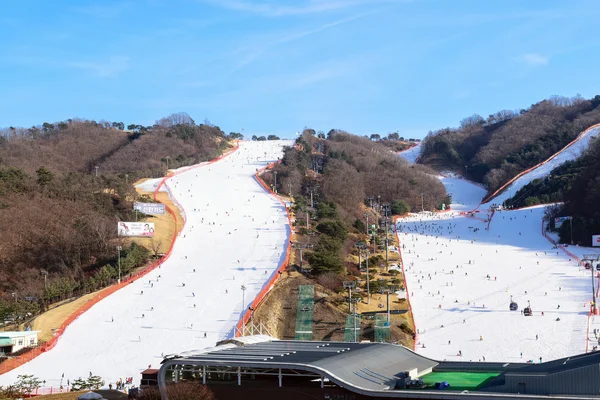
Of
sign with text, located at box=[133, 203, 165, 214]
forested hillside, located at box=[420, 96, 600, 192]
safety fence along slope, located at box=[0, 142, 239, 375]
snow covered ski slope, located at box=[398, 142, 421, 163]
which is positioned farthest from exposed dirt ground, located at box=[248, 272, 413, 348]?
snow covered ski slope, located at box=[398, 142, 421, 163]

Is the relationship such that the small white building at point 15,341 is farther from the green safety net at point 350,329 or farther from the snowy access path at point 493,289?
the snowy access path at point 493,289

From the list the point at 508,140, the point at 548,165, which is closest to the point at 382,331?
the point at 548,165

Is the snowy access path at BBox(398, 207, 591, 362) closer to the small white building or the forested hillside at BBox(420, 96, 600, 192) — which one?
the small white building

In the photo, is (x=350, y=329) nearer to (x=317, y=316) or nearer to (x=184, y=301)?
(x=317, y=316)

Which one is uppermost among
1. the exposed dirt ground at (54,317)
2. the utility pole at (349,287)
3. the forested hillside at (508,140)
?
the forested hillside at (508,140)

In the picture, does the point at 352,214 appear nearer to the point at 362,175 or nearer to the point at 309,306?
the point at 362,175

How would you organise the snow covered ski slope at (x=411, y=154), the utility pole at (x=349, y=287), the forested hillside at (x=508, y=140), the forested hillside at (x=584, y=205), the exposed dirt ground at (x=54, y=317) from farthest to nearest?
the snow covered ski slope at (x=411, y=154), the forested hillside at (x=508, y=140), the forested hillside at (x=584, y=205), the utility pole at (x=349, y=287), the exposed dirt ground at (x=54, y=317)

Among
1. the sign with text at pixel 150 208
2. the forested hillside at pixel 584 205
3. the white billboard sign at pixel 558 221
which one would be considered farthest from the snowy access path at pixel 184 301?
the white billboard sign at pixel 558 221
